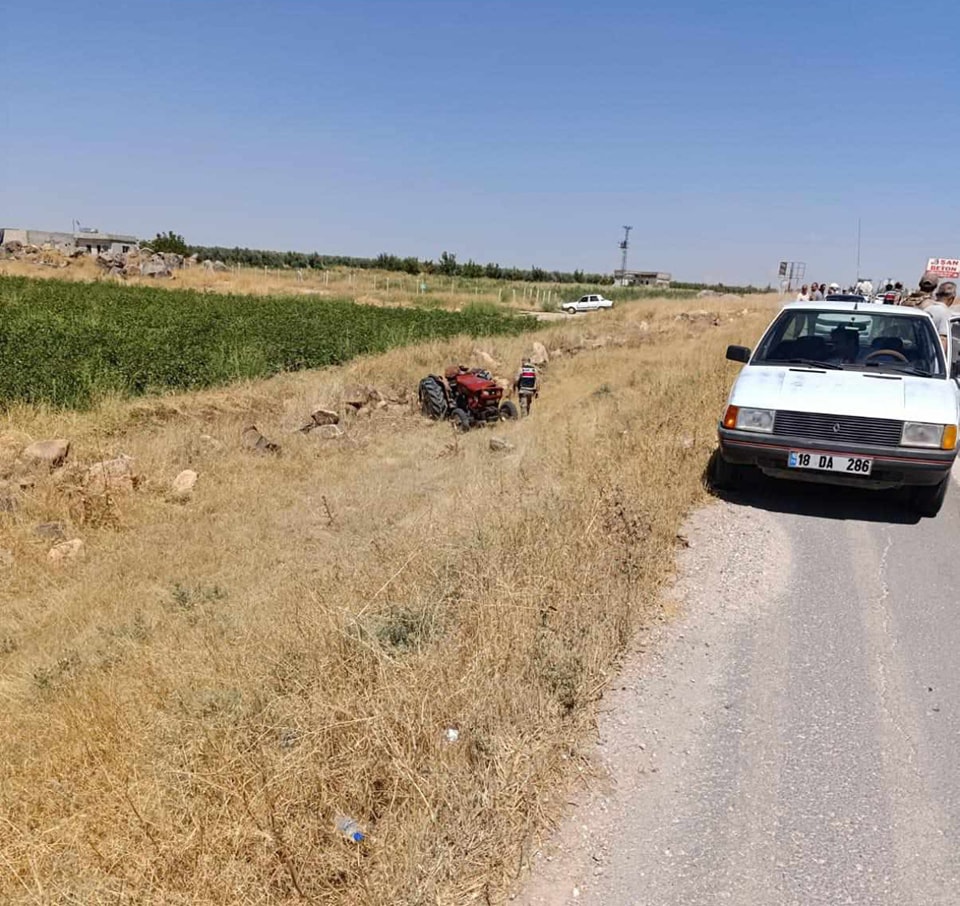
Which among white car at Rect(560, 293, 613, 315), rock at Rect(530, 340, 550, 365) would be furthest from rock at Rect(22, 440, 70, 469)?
white car at Rect(560, 293, 613, 315)

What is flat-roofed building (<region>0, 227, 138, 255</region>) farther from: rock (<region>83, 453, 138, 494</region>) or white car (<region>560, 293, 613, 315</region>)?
rock (<region>83, 453, 138, 494</region>)

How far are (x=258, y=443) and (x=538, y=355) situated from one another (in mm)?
10909

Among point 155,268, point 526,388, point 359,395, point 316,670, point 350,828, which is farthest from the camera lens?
point 155,268

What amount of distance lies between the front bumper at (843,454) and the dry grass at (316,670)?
0.66 metres

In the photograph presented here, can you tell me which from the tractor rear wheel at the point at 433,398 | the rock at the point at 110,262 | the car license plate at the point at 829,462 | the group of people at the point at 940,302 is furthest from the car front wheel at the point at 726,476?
the rock at the point at 110,262

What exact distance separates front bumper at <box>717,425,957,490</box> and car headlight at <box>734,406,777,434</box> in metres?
0.05

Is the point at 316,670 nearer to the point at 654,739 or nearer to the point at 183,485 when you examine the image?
the point at 654,739

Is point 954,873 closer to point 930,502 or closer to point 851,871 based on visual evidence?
point 851,871

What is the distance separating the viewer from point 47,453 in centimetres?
859

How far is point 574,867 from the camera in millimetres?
2434

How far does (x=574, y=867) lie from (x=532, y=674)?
93 cm

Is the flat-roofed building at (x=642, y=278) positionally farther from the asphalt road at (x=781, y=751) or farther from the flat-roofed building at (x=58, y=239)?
the asphalt road at (x=781, y=751)

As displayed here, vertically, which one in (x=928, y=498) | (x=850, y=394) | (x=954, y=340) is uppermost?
(x=954, y=340)

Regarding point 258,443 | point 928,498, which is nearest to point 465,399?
point 258,443
